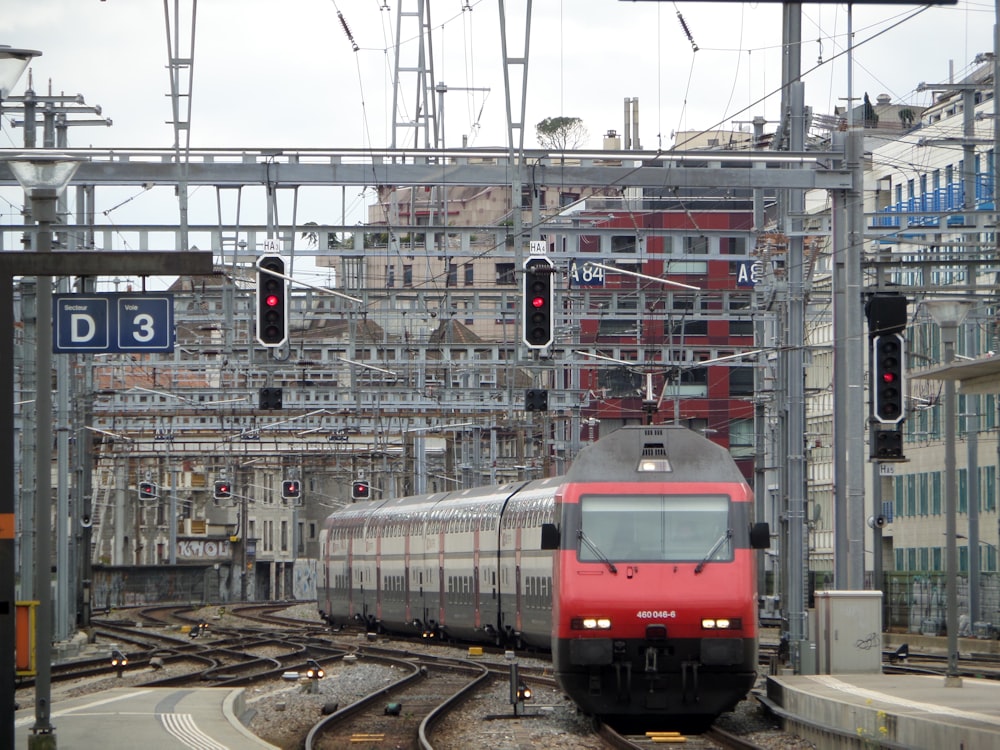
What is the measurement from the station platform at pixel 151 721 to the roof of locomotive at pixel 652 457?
4.99 metres

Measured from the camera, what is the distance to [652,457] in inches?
821

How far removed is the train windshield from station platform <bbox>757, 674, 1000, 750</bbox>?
1.93 m

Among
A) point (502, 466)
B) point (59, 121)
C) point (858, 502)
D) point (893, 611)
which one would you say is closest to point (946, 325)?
point (858, 502)

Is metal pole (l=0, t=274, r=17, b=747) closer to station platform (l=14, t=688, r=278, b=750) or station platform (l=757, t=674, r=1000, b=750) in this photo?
station platform (l=14, t=688, r=278, b=750)

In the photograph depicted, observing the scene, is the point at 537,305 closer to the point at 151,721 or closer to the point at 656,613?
the point at 656,613

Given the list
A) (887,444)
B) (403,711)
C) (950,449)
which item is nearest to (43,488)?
(403,711)

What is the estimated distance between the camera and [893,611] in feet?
167

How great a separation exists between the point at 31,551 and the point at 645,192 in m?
44.1

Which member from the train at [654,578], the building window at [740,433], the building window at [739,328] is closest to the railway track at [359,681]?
the train at [654,578]

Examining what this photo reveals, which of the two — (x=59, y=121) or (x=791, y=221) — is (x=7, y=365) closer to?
(x=791, y=221)

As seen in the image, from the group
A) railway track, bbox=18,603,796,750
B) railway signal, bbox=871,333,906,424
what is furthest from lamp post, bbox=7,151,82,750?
railway signal, bbox=871,333,906,424

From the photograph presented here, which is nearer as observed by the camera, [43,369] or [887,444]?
[43,369]

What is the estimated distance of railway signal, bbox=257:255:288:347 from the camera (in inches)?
1021

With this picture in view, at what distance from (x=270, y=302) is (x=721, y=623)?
9180mm
